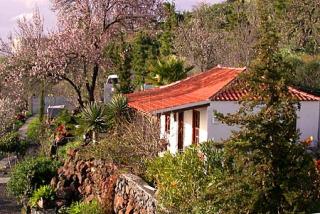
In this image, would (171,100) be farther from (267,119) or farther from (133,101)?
(267,119)

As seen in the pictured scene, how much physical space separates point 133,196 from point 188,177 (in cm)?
313

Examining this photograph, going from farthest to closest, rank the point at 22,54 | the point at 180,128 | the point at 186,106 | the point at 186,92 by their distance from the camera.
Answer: the point at 22,54 < the point at 180,128 < the point at 186,92 < the point at 186,106

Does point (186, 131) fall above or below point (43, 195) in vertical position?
above

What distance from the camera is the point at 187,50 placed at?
126ft

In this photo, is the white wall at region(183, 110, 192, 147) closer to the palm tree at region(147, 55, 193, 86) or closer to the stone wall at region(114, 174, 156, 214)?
the stone wall at region(114, 174, 156, 214)

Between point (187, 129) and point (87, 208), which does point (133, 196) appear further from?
point (187, 129)

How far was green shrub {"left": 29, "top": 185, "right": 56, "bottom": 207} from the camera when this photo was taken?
18.6m

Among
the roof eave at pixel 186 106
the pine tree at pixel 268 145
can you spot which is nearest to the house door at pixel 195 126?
→ the roof eave at pixel 186 106

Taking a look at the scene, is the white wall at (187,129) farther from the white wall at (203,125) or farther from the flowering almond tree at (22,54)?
the flowering almond tree at (22,54)

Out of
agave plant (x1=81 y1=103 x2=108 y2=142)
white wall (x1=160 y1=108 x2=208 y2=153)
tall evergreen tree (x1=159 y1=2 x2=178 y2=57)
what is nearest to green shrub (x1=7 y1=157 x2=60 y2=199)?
agave plant (x1=81 y1=103 x2=108 y2=142)

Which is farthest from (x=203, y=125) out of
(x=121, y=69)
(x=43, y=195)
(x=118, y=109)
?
(x=121, y=69)

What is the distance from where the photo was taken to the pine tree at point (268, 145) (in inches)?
343

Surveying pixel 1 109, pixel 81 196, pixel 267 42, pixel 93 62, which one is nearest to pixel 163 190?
pixel 267 42

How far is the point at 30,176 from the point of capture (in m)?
20.2
